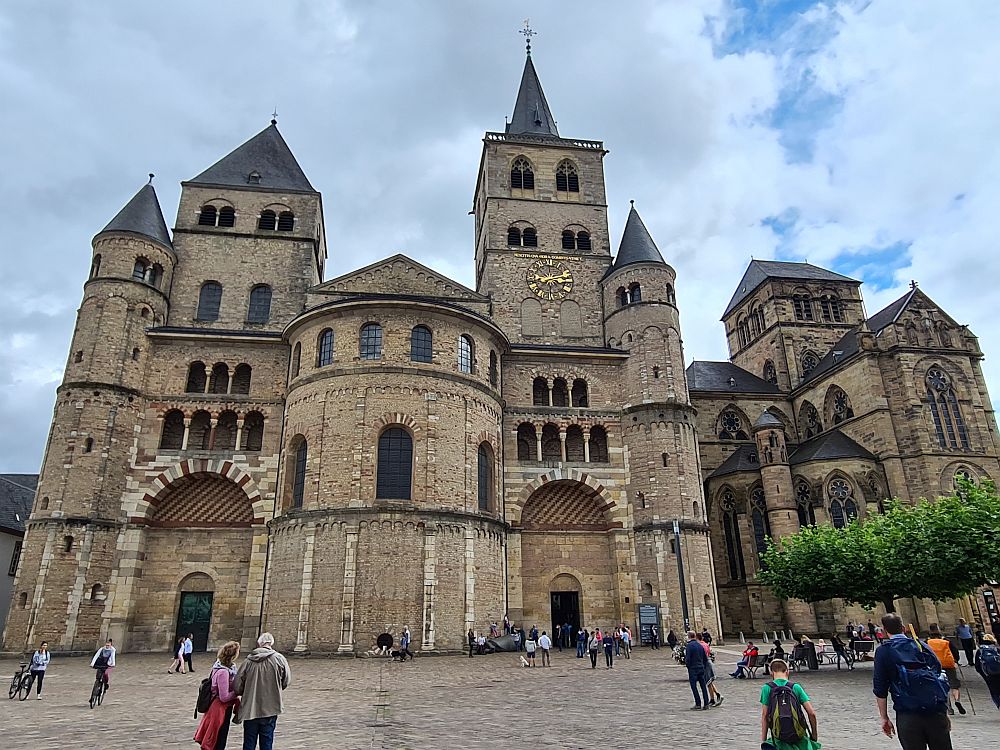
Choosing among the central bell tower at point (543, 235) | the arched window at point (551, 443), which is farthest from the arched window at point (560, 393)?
the central bell tower at point (543, 235)

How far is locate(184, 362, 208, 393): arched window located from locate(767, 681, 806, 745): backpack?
101 feet

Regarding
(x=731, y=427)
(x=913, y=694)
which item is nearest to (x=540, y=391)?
(x=731, y=427)

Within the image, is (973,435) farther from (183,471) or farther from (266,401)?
(183,471)

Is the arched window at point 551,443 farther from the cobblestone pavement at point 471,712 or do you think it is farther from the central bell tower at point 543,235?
the cobblestone pavement at point 471,712

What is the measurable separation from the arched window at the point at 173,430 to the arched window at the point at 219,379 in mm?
1894

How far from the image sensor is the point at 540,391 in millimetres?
35281

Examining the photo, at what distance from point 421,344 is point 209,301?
13.5 meters

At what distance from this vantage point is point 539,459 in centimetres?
3319

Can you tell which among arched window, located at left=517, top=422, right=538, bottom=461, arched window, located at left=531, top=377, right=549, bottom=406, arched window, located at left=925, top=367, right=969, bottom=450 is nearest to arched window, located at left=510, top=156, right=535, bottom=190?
arched window, located at left=531, top=377, right=549, bottom=406

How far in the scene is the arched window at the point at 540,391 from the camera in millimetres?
34906

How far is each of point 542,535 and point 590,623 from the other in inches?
178

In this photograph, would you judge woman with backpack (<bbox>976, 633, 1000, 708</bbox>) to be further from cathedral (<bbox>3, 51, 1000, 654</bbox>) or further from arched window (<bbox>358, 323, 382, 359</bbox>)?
arched window (<bbox>358, 323, 382, 359</bbox>)

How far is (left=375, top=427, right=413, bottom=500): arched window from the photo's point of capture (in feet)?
91.0

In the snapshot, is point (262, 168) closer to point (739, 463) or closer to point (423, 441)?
point (423, 441)
